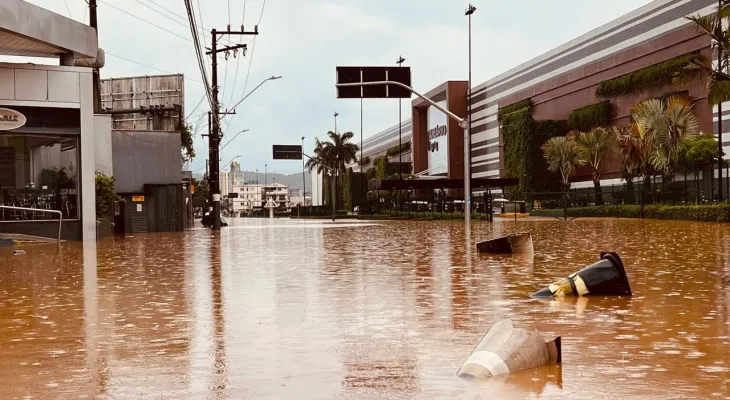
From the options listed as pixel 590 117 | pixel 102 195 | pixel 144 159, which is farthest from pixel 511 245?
pixel 590 117

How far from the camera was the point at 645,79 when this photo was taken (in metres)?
63.8

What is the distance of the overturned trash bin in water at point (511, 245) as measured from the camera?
20594 mm

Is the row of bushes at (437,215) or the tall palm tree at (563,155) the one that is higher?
the tall palm tree at (563,155)

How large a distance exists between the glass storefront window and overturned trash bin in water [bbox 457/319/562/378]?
27.8 meters

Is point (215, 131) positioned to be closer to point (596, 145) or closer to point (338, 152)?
point (596, 145)

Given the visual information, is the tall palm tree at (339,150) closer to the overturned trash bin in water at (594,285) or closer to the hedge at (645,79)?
the hedge at (645,79)

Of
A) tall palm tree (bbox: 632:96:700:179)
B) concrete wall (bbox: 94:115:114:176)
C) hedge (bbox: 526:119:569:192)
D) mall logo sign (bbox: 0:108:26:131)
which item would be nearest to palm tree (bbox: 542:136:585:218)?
hedge (bbox: 526:119:569:192)

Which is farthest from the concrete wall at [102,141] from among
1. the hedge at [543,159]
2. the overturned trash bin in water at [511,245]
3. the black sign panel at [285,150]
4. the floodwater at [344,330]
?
the black sign panel at [285,150]

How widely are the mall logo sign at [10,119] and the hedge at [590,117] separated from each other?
4920cm

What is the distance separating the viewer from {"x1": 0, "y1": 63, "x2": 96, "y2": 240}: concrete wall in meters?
31.1

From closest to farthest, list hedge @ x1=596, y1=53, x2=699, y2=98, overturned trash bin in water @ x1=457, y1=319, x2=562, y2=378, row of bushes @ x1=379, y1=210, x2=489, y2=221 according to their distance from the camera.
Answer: overturned trash bin in water @ x1=457, y1=319, x2=562, y2=378, hedge @ x1=596, y1=53, x2=699, y2=98, row of bushes @ x1=379, y1=210, x2=489, y2=221

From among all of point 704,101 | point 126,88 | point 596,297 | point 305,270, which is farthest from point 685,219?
point 126,88

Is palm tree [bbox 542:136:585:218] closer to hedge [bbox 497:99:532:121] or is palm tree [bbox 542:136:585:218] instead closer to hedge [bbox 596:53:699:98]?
hedge [bbox 596:53:699:98]

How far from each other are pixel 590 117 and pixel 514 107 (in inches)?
673
